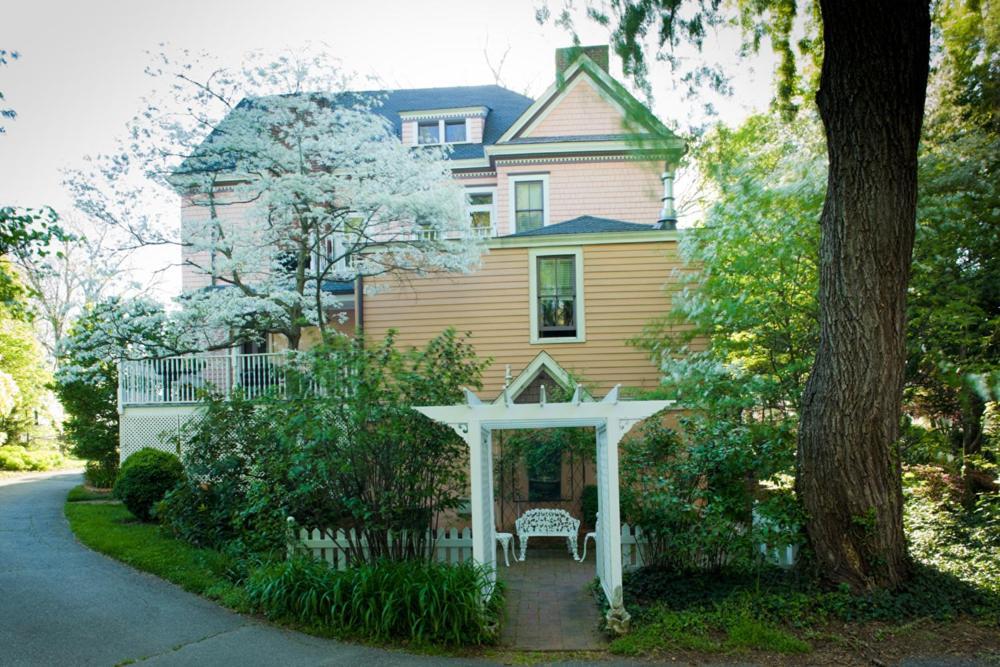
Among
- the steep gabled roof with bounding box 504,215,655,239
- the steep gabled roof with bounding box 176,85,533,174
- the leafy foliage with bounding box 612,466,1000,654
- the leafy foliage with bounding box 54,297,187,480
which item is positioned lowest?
the leafy foliage with bounding box 612,466,1000,654

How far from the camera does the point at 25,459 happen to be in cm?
2178

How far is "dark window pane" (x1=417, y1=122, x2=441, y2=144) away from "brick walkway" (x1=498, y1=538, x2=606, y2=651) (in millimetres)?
12807

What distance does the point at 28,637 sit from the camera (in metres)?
6.38

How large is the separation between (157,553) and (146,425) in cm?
619

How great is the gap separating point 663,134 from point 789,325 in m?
3.90

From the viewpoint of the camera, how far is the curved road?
19.8ft

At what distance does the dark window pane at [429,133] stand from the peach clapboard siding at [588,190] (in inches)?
112

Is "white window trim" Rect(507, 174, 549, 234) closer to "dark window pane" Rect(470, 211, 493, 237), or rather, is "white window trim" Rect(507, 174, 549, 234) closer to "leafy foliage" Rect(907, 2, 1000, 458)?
"dark window pane" Rect(470, 211, 493, 237)

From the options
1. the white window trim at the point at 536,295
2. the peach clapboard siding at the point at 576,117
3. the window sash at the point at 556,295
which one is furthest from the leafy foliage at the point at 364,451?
the peach clapboard siding at the point at 576,117

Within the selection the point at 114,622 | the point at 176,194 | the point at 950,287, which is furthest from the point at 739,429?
the point at 176,194

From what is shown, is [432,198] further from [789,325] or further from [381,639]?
[381,639]

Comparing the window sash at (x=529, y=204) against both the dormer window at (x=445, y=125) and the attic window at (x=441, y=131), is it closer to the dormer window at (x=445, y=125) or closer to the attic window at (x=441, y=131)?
the dormer window at (x=445, y=125)

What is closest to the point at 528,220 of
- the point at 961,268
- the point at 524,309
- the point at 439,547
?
the point at 524,309

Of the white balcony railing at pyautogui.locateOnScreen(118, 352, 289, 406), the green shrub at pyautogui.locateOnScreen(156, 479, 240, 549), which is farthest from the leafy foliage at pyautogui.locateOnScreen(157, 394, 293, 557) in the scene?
the white balcony railing at pyautogui.locateOnScreen(118, 352, 289, 406)
